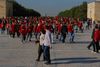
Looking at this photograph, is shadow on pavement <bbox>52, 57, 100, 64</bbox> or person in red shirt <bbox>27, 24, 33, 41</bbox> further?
person in red shirt <bbox>27, 24, 33, 41</bbox>

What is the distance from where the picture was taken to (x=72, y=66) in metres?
19.0

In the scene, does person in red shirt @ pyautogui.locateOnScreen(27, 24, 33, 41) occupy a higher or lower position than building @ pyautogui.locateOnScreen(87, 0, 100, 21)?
lower

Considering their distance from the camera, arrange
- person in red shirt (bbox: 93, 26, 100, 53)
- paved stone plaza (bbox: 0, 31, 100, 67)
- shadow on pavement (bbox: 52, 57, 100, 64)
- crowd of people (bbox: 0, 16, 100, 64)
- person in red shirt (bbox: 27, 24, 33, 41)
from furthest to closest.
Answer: person in red shirt (bbox: 27, 24, 33, 41) → person in red shirt (bbox: 93, 26, 100, 53) → shadow on pavement (bbox: 52, 57, 100, 64) → crowd of people (bbox: 0, 16, 100, 64) → paved stone plaza (bbox: 0, 31, 100, 67)

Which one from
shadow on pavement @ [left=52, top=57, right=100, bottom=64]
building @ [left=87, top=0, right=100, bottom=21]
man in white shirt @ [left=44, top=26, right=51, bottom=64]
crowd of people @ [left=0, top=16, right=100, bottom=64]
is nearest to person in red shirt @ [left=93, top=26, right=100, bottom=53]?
crowd of people @ [left=0, top=16, right=100, bottom=64]

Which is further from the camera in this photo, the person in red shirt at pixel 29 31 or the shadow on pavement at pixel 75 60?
the person in red shirt at pixel 29 31

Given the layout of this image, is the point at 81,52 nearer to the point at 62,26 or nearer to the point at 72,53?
the point at 72,53

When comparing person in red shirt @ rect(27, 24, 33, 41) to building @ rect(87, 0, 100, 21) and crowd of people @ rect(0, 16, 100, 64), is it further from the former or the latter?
building @ rect(87, 0, 100, 21)

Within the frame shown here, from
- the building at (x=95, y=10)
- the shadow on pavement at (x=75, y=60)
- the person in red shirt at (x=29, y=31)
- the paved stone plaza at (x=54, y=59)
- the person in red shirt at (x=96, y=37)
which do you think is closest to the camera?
the paved stone plaza at (x=54, y=59)

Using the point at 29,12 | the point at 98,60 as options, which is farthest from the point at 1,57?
the point at 29,12

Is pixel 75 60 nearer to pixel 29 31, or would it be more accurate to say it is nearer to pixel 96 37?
pixel 96 37

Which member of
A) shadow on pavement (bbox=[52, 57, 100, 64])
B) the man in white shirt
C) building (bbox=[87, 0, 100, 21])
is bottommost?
shadow on pavement (bbox=[52, 57, 100, 64])

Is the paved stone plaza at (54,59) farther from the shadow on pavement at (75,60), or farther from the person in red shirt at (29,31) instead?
the person in red shirt at (29,31)

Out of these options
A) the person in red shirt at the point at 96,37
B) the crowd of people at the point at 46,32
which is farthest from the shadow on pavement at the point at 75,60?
the person in red shirt at the point at 96,37

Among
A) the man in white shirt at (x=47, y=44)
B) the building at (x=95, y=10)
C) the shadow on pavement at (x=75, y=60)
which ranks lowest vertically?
the shadow on pavement at (x=75, y=60)
